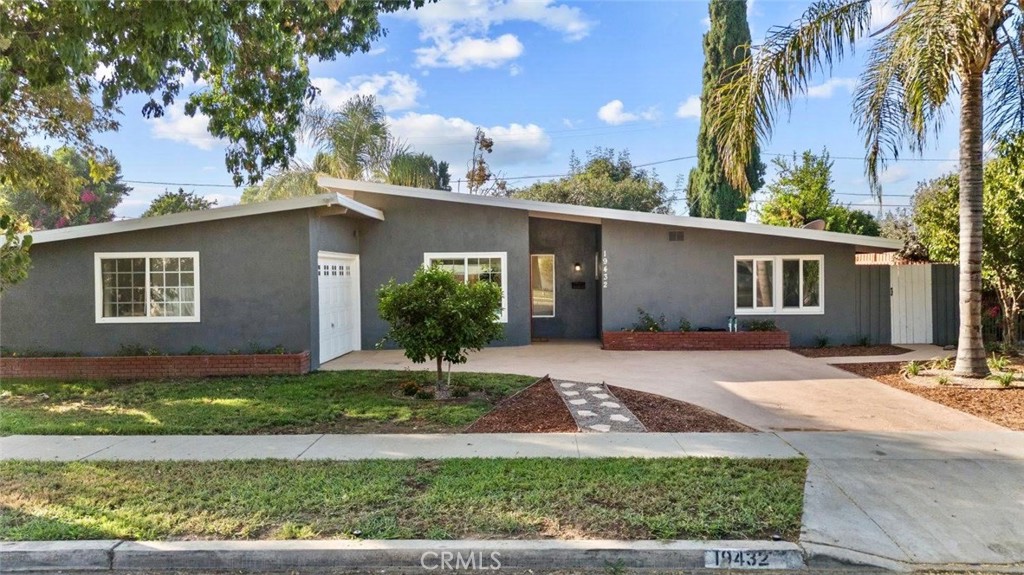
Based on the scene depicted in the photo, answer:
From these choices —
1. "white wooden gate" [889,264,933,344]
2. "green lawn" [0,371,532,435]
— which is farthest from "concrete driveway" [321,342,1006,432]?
"white wooden gate" [889,264,933,344]

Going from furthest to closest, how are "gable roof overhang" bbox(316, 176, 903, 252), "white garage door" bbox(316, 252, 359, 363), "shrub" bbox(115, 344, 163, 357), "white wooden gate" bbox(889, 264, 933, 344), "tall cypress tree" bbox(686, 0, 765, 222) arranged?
"tall cypress tree" bbox(686, 0, 765, 222) → "white wooden gate" bbox(889, 264, 933, 344) → "gable roof overhang" bbox(316, 176, 903, 252) → "white garage door" bbox(316, 252, 359, 363) → "shrub" bbox(115, 344, 163, 357)

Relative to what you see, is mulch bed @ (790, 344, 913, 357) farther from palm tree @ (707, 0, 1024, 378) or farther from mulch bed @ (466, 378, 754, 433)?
mulch bed @ (466, 378, 754, 433)

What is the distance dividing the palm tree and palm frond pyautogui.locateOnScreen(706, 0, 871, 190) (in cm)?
2

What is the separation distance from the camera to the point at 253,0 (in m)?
7.26

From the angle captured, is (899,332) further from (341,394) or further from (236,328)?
(236,328)

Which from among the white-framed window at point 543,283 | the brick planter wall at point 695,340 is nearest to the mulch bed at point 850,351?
the brick planter wall at point 695,340

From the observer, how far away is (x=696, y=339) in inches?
550

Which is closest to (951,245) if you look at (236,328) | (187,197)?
(236,328)

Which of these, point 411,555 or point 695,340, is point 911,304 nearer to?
point 695,340

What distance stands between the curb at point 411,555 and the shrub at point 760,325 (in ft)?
36.0

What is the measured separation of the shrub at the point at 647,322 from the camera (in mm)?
14367

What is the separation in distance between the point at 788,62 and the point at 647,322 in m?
6.71

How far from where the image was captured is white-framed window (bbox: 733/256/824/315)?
14547 mm

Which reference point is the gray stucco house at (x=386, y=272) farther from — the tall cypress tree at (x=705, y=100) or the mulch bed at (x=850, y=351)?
the tall cypress tree at (x=705, y=100)
